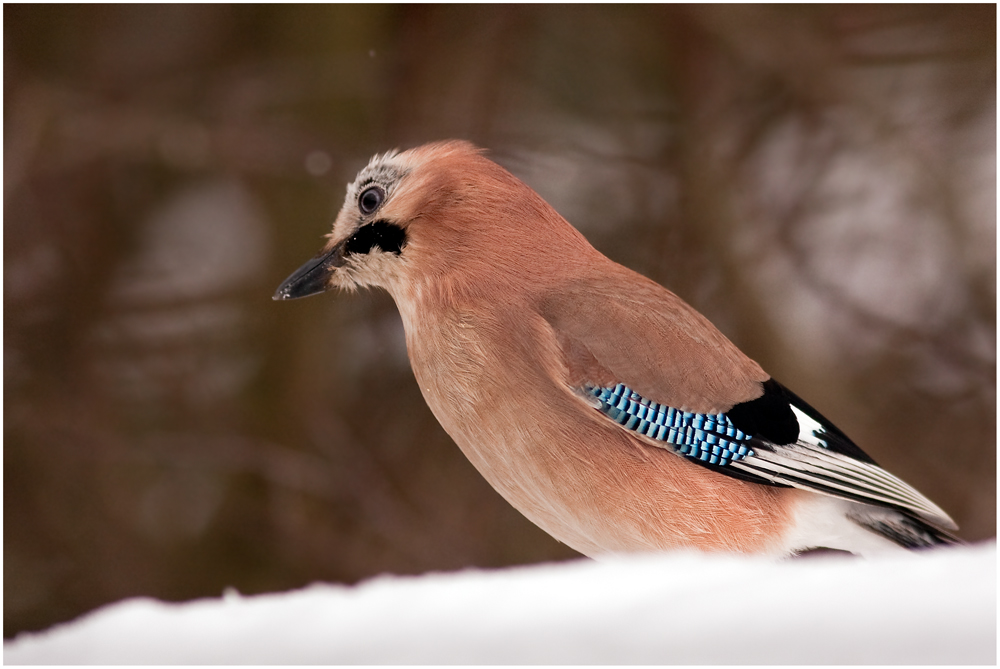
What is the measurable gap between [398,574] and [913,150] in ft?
6.50

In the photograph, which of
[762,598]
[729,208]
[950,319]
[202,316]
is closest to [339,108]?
[202,316]

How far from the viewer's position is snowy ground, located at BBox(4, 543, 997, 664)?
0.99 metres

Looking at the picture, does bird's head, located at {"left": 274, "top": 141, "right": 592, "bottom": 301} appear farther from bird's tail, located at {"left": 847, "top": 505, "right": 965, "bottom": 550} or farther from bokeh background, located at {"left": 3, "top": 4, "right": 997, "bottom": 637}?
bokeh background, located at {"left": 3, "top": 4, "right": 997, "bottom": 637}

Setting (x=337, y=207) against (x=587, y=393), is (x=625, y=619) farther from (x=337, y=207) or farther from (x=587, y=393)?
(x=337, y=207)

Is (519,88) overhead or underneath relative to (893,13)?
underneath

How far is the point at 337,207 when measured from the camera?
2.69m

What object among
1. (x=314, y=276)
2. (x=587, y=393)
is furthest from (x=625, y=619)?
(x=314, y=276)

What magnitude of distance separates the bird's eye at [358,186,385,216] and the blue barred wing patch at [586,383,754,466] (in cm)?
50

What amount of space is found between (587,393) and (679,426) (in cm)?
16

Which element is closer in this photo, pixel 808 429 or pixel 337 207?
pixel 808 429

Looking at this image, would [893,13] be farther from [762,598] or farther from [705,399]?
[762,598]

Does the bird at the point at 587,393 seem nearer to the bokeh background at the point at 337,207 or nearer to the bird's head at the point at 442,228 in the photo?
the bird's head at the point at 442,228

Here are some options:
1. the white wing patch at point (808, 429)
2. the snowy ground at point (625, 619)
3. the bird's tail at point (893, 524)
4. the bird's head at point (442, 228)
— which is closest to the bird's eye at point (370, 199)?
the bird's head at point (442, 228)

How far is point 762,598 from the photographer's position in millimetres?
1057
